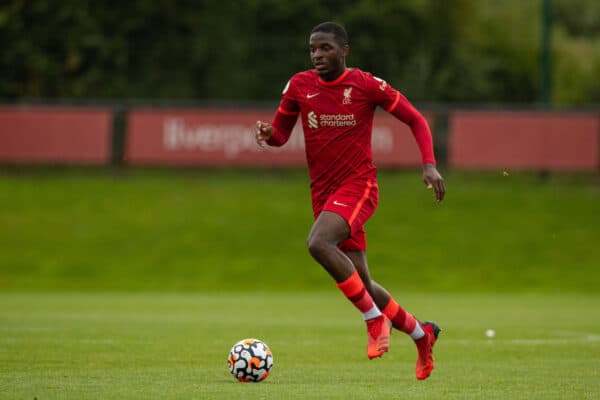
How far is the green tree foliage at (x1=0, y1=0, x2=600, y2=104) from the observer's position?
1358 inches

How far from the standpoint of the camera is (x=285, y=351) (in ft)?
41.3

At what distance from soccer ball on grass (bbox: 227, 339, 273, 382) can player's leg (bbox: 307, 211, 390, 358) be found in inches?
31.3

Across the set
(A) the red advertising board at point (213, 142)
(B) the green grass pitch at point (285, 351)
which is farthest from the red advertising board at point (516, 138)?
(B) the green grass pitch at point (285, 351)

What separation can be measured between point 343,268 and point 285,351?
10.5 feet

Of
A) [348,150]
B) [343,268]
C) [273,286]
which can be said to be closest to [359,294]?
[343,268]

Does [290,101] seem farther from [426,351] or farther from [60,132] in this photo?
[60,132]

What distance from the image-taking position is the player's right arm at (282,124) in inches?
402

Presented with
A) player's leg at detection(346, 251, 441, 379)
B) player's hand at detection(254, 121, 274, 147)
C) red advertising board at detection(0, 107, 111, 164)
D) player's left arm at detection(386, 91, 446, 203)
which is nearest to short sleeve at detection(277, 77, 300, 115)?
player's hand at detection(254, 121, 274, 147)

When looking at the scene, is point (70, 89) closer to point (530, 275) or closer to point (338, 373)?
point (530, 275)

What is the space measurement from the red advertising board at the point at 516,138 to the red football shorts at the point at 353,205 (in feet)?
67.3

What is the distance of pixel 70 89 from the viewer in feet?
114

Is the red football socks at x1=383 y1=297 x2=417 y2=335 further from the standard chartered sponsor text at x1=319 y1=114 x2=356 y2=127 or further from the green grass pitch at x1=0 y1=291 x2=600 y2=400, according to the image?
the standard chartered sponsor text at x1=319 y1=114 x2=356 y2=127

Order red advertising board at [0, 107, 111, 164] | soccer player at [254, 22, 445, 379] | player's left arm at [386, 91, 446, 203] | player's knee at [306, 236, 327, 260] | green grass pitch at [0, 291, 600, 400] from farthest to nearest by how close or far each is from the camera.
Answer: red advertising board at [0, 107, 111, 164] → player's left arm at [386, 91, 446, 203] → soccer player at [254, 22, 445, 379] → player's knee at [306, 236, 327, 260] → green grass pitch at [0, 291, 600, 400]

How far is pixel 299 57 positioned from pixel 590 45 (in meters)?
25.2
